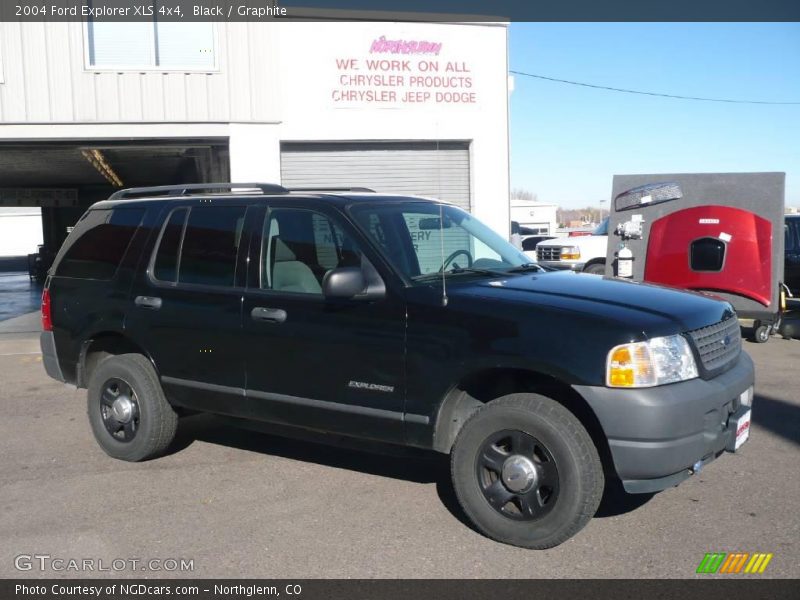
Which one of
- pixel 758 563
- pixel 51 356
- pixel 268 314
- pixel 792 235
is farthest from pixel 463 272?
pixel 792 235

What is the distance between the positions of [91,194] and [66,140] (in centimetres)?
2125

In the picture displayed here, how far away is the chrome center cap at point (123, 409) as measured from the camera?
588cm

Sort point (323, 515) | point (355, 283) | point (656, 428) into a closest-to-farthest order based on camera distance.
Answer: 1. point (656, 428)
2. point (355, 283)
3. point (323, 515)

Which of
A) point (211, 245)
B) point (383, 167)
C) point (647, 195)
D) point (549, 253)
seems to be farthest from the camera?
point (549, 253)

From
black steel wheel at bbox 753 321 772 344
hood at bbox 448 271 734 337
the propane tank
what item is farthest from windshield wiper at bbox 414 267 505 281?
black steel wheel at bbox 753 321 772 344

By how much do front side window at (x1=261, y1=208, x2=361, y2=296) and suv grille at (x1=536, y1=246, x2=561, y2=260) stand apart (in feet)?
36.4

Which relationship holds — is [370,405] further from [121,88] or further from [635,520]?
[121,88]

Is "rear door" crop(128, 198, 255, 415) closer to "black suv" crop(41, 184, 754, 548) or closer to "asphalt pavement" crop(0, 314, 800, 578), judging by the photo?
"black suv" crop(41, 184, 754, 548)

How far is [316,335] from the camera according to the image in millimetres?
4887

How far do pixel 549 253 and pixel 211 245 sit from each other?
37.0 ft

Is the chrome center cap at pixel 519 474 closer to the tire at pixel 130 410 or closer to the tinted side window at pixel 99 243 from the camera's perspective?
the tire at pixel 130 410

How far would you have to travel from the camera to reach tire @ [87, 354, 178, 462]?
5773 mm

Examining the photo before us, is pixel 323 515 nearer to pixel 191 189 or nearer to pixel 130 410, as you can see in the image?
pixel 130 410

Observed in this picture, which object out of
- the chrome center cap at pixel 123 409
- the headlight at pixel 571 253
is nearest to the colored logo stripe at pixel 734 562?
the chrome center cap at pixel 123 409
